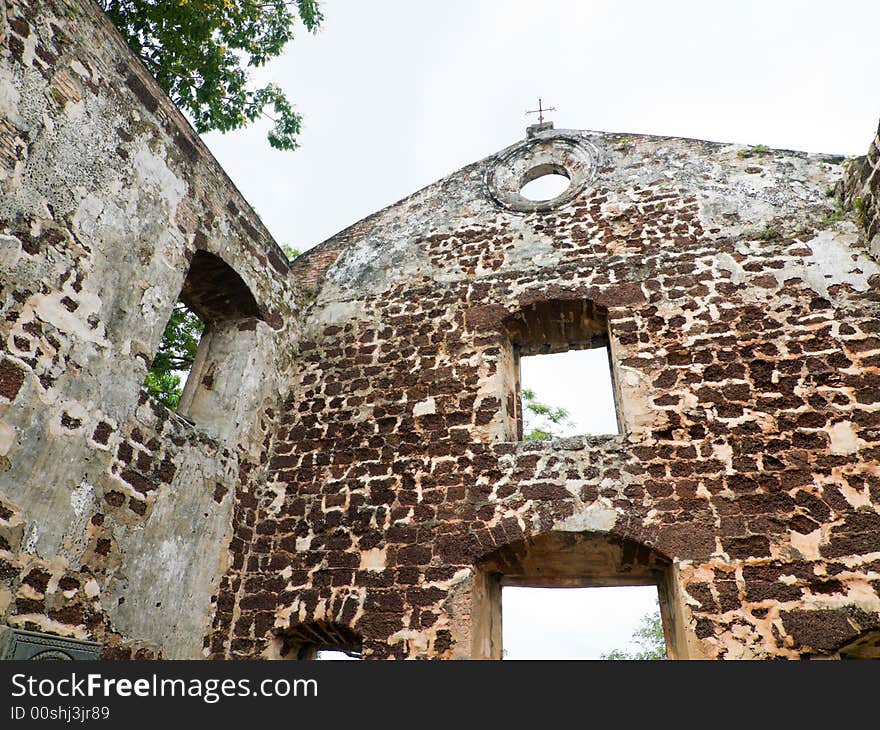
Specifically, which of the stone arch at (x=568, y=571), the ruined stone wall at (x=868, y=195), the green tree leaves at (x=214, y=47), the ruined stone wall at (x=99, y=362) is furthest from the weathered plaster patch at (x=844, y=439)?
the green tree leaves at (x=214, y=47)

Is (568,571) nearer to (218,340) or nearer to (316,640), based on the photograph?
(316,640)

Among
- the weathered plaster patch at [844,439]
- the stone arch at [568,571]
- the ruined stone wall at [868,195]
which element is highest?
the ruined stone wall at [868,195]

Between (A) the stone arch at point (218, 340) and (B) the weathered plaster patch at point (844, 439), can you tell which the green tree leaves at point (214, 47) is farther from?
(B) the weathered plaster patch at point (844, 439)

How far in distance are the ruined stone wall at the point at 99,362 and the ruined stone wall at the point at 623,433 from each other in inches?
32.3

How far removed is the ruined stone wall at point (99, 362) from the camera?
3707 millimetres

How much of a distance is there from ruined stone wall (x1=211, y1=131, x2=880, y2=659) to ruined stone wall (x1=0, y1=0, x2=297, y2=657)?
2.69ft

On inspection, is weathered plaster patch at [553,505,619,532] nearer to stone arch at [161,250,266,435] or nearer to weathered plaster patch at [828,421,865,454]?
weathered plaster patch at [828,421,865,454]

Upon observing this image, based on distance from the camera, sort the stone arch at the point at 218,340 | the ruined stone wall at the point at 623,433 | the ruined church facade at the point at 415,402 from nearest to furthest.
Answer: the ruined church facade at the point at 415,402 → the ruined stone wall at the point at 623,433 → the stone arch at the point at 218,340

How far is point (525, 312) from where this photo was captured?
632 cm

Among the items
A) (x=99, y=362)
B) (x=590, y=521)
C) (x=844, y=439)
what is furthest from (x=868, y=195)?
(x=99, y=362)

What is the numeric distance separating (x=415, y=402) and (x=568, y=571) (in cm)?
217

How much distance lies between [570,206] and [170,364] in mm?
6181

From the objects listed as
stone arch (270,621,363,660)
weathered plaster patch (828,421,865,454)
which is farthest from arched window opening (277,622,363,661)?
weathered plaster patch (828,421,865,454)

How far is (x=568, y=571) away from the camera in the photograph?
5.50 metres
